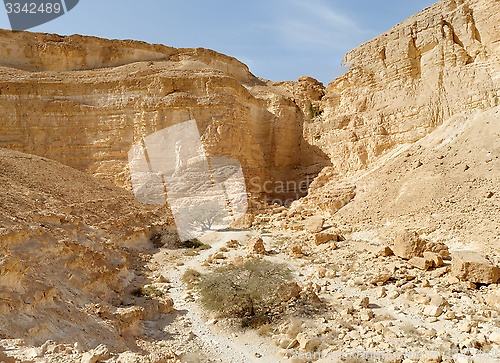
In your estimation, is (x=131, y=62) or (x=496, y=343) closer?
(x=496, y=343)

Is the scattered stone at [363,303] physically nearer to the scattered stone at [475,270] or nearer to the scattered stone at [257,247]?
the scattered stone at [475,270]

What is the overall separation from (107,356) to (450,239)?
9412 millimetres

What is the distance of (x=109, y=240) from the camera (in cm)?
1189

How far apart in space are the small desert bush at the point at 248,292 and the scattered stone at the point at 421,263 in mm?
3172

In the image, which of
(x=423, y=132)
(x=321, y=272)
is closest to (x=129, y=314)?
(x=321, y=272)

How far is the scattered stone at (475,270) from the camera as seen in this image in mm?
7945

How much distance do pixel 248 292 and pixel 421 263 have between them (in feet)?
14.5

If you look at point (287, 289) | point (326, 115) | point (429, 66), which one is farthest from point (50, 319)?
point (326, 115)

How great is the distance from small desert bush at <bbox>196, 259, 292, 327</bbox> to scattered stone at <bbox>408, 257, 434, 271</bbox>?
3.17 metres

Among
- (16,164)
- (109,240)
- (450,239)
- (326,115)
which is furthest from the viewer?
(326,115)

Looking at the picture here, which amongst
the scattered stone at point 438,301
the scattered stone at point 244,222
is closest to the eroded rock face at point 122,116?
the scattered stone at point 244,222

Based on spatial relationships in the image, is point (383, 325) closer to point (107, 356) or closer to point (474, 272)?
point (474, 272)

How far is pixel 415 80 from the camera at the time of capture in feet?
56.0

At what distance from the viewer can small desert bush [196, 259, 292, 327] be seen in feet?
26.3
